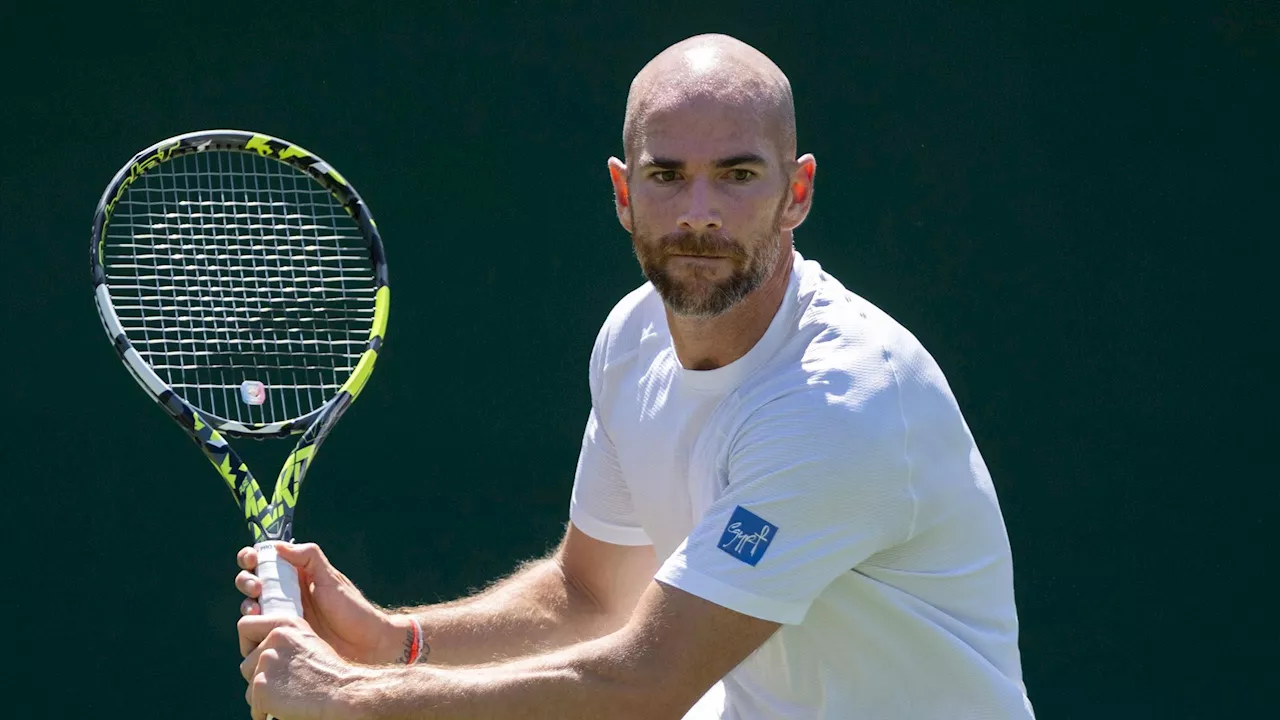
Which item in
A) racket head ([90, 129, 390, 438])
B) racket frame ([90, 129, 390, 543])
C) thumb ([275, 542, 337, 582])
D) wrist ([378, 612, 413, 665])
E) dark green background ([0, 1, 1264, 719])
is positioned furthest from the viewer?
dark green background ([0, 1, 1264, 719])

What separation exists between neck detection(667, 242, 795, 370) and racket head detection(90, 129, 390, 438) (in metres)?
0.67

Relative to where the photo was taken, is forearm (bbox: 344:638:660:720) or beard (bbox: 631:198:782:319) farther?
beard (bbox: 631:198:782:319)

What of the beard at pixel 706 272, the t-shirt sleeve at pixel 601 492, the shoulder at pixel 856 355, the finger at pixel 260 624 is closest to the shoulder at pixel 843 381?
the shoulder at pixel 856 355

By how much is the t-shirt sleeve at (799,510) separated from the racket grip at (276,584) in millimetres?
587

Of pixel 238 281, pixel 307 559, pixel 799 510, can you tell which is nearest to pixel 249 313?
pixel 238 281

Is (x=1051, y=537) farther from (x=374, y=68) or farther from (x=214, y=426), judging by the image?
(x=214, y=426)

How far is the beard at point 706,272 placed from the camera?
2.65 meters

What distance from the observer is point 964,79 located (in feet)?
14.7

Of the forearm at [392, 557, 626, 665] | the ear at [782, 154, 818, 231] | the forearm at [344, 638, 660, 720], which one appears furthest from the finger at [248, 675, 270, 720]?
the ear at [782, 154, 818, 231]

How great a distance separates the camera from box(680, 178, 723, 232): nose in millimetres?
2621

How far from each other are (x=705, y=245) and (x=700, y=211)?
57mm

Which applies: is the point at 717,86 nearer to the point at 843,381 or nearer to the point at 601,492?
the point at 843,381

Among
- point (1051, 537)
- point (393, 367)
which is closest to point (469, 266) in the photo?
point (393, 367)

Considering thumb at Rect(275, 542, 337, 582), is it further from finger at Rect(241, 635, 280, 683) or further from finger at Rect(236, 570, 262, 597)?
finger at Rect(241, 635, 280, 683)
